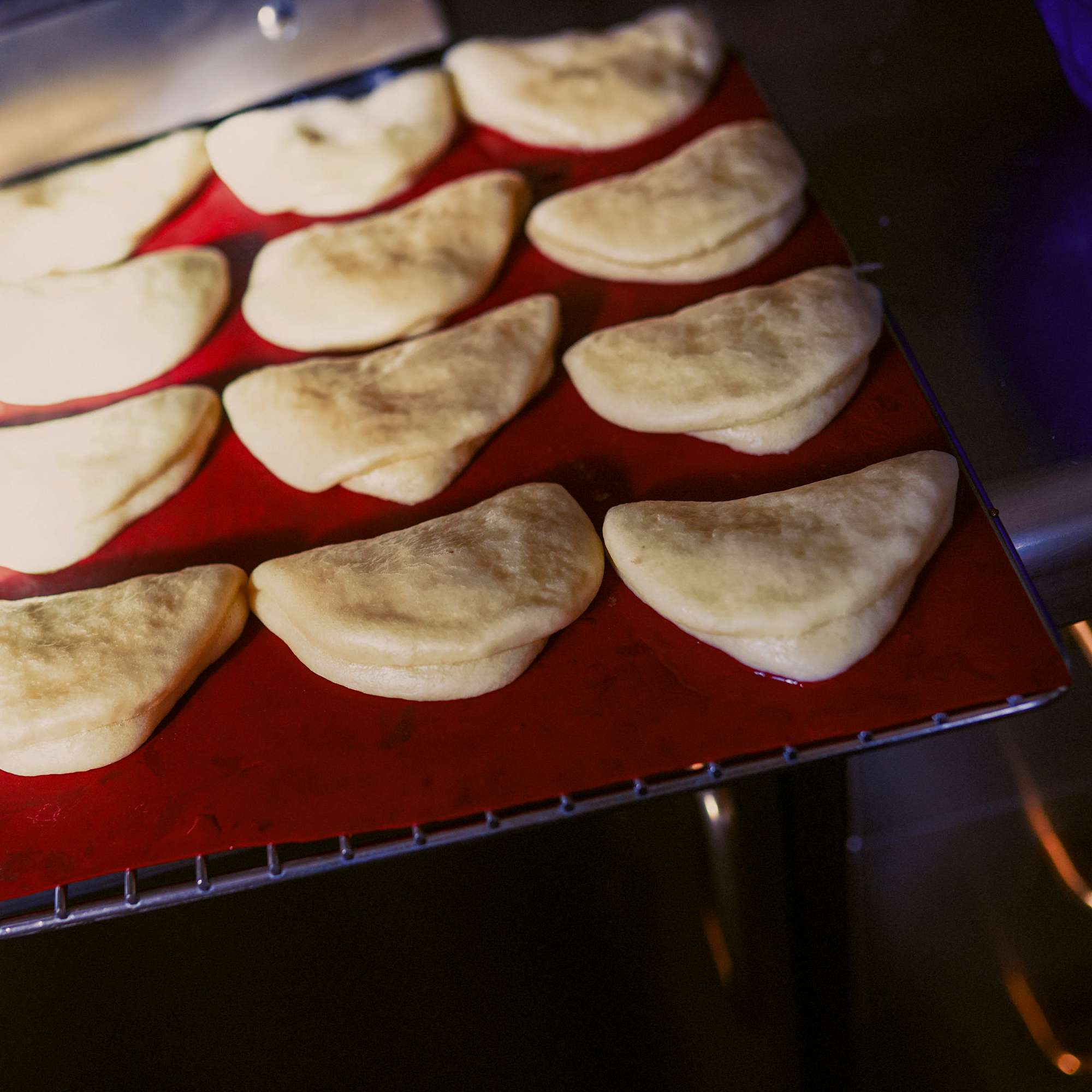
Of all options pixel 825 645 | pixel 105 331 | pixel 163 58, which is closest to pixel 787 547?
pixel 825 645

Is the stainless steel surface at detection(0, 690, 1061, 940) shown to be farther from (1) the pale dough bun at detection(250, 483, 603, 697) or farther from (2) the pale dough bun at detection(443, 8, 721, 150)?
(2) the pale dough bun at detection(443, 8, 721, 150)

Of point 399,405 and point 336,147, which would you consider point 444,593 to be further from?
point 336,147

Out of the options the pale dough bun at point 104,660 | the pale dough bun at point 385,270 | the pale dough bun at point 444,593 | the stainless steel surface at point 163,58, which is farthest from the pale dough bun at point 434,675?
the stainless steel surface at point 163,58

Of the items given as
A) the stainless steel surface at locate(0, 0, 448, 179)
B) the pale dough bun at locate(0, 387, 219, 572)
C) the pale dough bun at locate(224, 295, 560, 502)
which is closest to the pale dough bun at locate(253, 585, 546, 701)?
the pale dough bun at locate(224, 295, 560, 502)

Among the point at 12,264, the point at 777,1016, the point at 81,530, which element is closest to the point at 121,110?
the point at 12,264

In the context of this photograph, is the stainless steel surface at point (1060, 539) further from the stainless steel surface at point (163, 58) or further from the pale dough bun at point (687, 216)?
the stainless steel surface at point (163, 58)

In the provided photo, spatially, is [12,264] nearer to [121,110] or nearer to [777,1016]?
[121,110]
